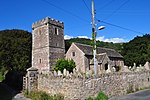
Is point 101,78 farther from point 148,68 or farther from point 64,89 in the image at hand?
point 148,68

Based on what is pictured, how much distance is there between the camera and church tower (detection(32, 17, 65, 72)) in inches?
1449

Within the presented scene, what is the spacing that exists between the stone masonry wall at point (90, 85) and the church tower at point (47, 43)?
16.9 meters

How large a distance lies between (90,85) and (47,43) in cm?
2281

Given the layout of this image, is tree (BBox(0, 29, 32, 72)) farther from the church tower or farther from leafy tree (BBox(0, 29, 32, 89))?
the church tower

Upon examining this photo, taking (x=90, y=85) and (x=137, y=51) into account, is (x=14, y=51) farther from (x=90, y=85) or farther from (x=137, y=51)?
(x=90, y=85)

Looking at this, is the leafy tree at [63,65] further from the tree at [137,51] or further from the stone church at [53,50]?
the tree at [137,51]

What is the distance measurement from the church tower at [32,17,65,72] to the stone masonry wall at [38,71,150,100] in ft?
55.5

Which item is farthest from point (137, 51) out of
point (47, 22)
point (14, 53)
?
point (14, 53)

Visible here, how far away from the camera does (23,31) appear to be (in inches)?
2024

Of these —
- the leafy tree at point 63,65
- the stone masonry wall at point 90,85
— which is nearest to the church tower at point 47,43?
the leafy tree at point 63,65

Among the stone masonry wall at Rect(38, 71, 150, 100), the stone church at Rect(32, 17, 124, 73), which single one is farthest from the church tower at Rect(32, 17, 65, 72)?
the stone masonry wall at Rect(38, 71, 150, 100)

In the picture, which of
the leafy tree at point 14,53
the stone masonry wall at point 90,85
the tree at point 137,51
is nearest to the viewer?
the stone masonry wall at point 90,85

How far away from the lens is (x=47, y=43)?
122ft

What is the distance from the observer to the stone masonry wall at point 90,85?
15023 mm
